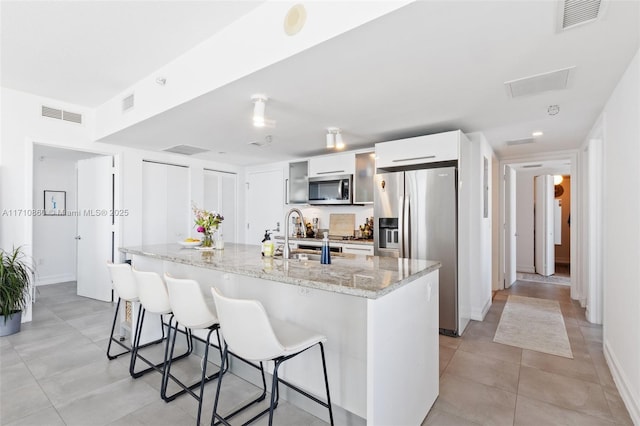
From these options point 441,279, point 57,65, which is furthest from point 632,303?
point 57,65

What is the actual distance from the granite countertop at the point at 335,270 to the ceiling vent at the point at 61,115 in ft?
9.43

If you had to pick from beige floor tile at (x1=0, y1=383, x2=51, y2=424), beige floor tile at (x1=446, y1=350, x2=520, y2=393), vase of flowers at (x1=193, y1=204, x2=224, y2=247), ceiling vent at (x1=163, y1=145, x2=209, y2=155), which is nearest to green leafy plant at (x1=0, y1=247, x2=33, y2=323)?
beige floor tile at (x1=0, y1=383, x2=51, y2=424)

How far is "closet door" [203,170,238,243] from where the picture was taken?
240 inches

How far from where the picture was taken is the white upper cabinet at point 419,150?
11.5 ft

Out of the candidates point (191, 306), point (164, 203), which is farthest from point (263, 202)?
point (191, 306)

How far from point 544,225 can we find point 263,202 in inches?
230

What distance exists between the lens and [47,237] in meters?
5.81

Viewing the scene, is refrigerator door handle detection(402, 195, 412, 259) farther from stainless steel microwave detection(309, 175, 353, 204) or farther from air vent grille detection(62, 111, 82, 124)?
air vent grille detection(62, 111, 82, 124)

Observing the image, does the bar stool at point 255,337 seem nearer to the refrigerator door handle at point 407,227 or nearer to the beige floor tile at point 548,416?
the beige floor tile at point 548,416

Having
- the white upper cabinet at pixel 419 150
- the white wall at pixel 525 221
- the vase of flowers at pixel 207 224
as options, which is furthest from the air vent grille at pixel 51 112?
the white wall at pixel 525 221

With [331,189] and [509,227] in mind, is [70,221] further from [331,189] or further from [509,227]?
[509,227]

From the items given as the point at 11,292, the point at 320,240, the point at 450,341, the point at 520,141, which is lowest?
the point at 450,341

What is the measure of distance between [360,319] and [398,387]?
394 mm

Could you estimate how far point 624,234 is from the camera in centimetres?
225
